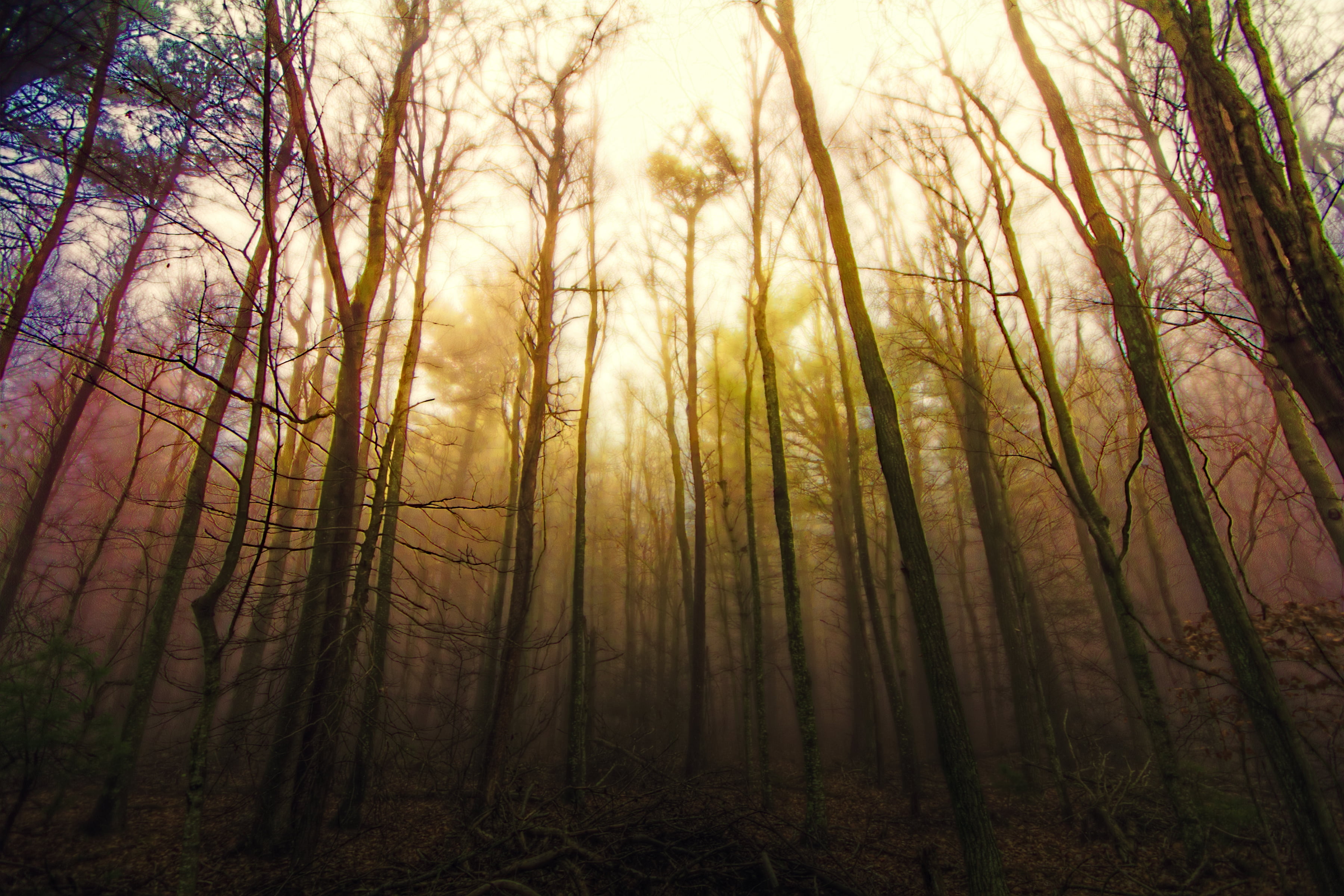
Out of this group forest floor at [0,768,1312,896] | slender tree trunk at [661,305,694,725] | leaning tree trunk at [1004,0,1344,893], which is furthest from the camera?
slender tree trunk at [661,305,694,725]

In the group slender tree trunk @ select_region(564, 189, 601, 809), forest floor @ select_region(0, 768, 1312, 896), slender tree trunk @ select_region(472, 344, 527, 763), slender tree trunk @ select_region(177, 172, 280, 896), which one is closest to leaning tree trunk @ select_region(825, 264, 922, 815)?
forest floor @ select_region(0, 768, 1312, 896)

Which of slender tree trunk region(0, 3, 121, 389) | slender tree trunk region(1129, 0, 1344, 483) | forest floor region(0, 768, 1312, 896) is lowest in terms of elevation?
forest floor region(0, 768, 1312, 896)

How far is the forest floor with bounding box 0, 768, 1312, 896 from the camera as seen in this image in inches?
163

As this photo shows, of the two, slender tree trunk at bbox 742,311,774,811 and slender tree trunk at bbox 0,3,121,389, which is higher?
slender tree trunk at bbox 0,3,121,389

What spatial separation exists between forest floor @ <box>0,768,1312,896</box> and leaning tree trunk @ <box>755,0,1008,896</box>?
1.24 m

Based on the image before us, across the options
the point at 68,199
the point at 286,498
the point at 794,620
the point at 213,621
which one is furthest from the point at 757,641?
the point at 68,199

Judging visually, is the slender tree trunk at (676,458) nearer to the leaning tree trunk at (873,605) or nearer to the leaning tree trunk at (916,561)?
the leaning tree trunk at (873,605)

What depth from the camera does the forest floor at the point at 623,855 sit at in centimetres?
414

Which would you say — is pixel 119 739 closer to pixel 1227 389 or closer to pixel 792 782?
pixel 792 782

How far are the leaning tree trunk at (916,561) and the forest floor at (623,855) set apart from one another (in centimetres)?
124

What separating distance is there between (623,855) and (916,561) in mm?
3398

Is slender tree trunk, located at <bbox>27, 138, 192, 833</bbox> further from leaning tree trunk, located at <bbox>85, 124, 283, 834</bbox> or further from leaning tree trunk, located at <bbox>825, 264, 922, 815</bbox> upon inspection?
leaning tree trunk, located at <bbox>825, 264, 922, 815</bbox>

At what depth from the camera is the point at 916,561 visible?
13.9 ft

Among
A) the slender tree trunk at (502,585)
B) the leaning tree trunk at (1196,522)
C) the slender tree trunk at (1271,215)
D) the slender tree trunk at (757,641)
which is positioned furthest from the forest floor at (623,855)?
the slender tree trunk at (1271,215)
